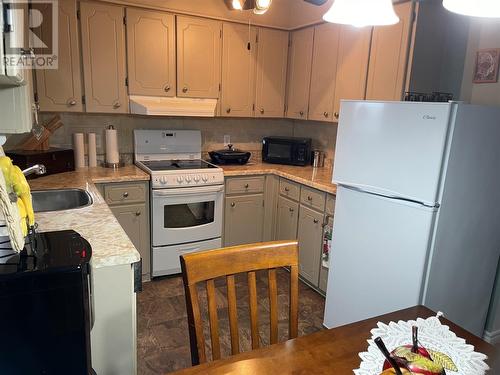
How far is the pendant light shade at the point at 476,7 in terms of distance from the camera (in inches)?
31.9

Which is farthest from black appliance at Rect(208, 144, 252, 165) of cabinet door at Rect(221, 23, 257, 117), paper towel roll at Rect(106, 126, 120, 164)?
paper towel roll at Rect(106, 126, 120, 164)

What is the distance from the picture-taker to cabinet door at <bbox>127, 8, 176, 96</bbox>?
288 centimetres

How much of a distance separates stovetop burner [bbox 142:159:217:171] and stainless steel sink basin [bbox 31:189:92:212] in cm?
74

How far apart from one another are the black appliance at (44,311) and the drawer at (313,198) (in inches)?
75.3

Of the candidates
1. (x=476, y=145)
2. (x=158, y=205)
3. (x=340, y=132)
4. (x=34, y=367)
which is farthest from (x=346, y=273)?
(x=34, y=367)

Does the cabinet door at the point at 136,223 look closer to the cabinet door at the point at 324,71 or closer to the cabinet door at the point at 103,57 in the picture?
the cabinet door at the point at 103,57

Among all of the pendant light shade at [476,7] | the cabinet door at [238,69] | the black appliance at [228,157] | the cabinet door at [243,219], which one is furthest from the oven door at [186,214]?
the pendant light shade at [476,7]

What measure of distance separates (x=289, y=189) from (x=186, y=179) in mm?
891

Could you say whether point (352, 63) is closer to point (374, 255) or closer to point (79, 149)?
point (374, 255)

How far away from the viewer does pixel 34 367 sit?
110 cm

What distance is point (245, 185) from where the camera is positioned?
10.8 feet

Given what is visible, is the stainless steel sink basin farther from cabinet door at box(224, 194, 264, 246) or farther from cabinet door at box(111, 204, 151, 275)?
cabinet door at box(224, 194, 264, 246)

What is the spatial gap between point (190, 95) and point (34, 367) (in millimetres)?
2489

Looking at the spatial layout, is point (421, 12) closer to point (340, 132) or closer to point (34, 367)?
point (340, 132)
